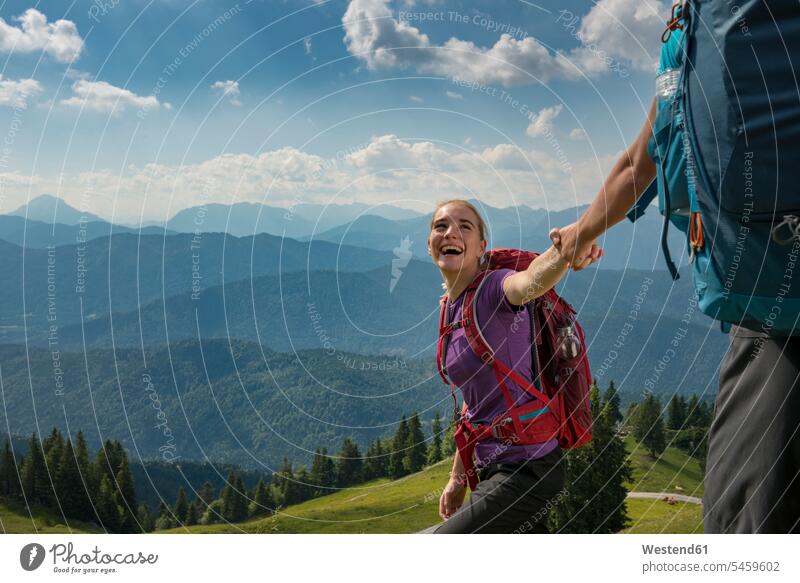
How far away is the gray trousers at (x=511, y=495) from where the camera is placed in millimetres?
3859

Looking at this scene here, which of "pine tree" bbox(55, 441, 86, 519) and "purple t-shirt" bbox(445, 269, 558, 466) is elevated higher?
"purple t-shirt" bbox(445, 269, 558, 466)

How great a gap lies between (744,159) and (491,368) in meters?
1.83

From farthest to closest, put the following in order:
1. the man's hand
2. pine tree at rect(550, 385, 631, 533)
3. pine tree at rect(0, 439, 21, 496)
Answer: pine tree at rect(0, 439, 21, 496), pine tree at rect(550, 385, 631, 533), the man's hand

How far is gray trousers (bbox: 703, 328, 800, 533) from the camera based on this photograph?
2703 mm

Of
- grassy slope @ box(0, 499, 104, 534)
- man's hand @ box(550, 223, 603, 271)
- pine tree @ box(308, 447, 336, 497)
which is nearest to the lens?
man's hand @ box(550, 223, 603, 271)

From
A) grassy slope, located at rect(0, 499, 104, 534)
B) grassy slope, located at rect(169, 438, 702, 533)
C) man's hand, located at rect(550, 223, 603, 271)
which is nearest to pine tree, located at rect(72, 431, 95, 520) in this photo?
grassy slope, located at rect(0, 499, 104, 534)

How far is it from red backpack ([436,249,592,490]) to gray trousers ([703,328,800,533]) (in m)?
1.14

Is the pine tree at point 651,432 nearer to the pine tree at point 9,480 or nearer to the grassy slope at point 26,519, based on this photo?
the grassy slope at point 26,519

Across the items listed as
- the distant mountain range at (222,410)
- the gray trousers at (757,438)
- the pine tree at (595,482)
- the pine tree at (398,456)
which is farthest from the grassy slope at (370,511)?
the distant mountain range at (222,410)

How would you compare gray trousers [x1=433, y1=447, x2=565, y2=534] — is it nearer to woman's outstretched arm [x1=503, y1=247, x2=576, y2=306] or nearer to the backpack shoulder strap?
the backpack shoulder strap

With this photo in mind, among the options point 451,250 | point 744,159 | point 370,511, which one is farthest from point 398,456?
point 744,159

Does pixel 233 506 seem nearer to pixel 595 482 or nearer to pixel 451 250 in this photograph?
pixel 595 482

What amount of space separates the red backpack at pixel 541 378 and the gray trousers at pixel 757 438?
1.14 metres
